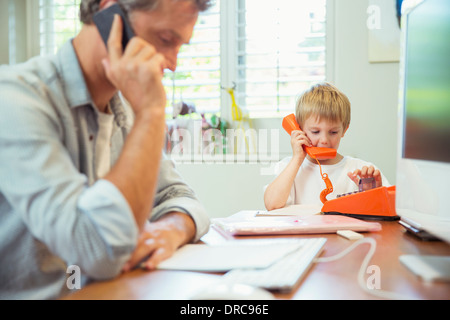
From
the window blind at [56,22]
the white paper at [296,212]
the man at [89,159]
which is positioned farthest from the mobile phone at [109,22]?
the window blind at [56,22]

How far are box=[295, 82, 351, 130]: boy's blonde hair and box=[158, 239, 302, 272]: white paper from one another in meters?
1.05

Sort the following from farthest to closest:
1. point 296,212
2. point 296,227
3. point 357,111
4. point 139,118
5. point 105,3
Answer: point 357,111 < point 296,212 < point 296,227 < point 105,3 < point 139,118

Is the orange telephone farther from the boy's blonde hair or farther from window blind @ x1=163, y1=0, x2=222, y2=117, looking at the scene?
window blind @ x1=163, y1=0, x2=222, y2=117

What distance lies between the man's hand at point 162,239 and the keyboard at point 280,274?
15 cm

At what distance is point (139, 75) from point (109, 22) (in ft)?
0.49

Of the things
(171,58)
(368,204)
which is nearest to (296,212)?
(368,204)

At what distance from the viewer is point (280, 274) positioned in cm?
58

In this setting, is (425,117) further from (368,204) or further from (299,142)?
(299,142)

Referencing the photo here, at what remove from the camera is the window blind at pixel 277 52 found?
101 inches

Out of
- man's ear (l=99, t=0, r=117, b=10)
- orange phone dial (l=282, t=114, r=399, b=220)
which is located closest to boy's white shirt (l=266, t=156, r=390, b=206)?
orange phone dial (l=282, t=114, r=399, b=220)

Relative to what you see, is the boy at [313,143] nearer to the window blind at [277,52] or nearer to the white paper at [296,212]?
the white paper at [296,212]

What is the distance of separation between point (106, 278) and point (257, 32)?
89.8 inches

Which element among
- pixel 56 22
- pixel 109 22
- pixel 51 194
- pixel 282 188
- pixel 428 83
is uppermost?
pixel 56 22

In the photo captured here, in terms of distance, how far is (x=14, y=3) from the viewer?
9.68 ft
